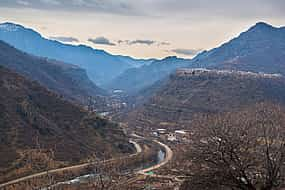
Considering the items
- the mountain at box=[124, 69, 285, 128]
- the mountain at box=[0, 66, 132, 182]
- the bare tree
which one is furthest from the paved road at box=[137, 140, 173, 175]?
the bare tree

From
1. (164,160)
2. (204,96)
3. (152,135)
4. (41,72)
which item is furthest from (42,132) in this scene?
(41,72)

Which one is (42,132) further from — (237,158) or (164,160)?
(237,158)

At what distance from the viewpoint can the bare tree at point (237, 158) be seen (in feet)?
31.4

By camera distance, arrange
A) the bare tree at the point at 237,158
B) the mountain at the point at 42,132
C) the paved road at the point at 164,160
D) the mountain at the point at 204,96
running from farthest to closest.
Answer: the mountain at the point at 204,96, the paved road at the point at 164,160, the mountain at the point at 42,132, the bare tree at the point at 237,158

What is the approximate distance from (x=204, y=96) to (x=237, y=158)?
108096 millimetres

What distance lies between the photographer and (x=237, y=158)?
9.49 meters

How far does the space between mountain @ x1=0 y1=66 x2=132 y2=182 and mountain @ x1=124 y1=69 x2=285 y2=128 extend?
27.1m

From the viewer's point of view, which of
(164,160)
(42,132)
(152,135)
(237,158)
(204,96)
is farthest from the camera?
(204,96)

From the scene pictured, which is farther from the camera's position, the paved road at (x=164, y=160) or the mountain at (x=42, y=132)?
the paved road at (x=164, y=160)

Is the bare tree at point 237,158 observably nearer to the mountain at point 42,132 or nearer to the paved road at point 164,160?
the mountain at point 42,132

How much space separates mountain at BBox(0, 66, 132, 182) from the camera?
57.9 m

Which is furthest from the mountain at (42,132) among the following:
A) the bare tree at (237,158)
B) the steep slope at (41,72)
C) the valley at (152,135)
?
the steep slope at (41,72)

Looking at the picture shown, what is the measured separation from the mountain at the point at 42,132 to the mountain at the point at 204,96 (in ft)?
89.0

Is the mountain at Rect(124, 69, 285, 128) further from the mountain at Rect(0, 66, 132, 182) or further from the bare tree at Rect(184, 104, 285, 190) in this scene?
the bare tree at Rect(184, 104, 285, 190)
